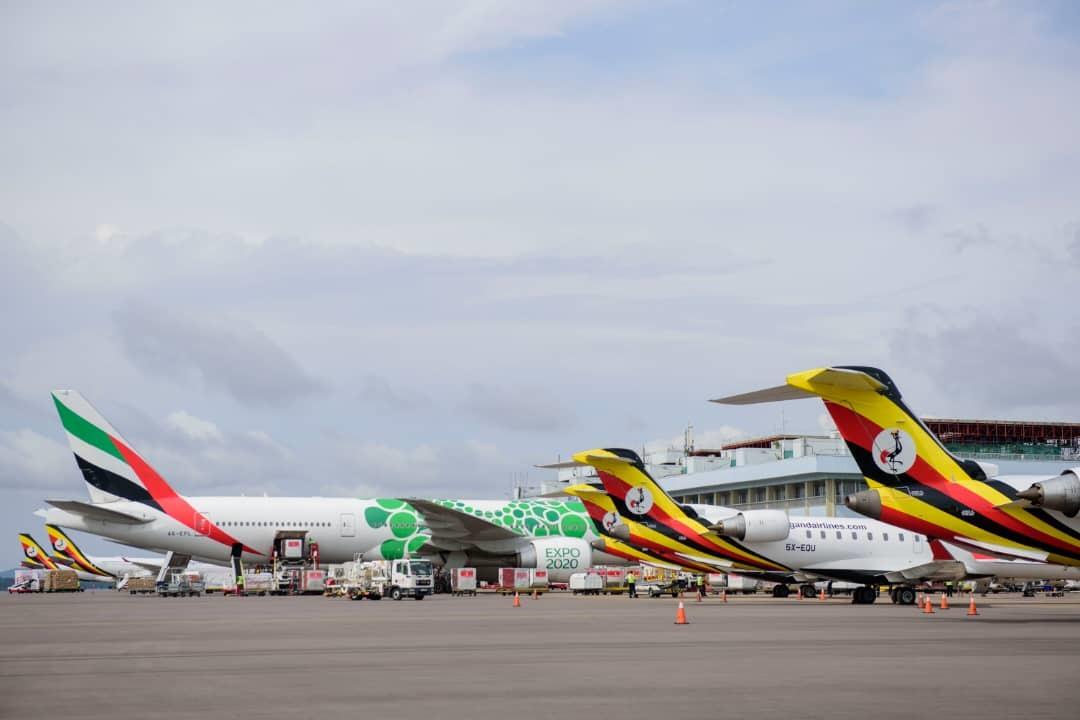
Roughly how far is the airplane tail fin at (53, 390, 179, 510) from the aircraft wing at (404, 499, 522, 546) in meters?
12.0

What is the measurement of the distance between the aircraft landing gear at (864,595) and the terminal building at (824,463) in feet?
131

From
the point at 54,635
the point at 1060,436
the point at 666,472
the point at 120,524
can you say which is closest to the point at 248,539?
the point at 120,524

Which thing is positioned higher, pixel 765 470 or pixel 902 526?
pixel 765 470

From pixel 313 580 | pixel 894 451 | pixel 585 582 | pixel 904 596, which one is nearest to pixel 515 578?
pixel 585 582

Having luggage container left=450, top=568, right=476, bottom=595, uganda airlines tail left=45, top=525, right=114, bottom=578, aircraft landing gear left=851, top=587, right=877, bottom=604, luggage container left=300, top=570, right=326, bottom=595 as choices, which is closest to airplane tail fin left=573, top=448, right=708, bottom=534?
aircraft landing gear left=851, top=587, right=877, bottom=604

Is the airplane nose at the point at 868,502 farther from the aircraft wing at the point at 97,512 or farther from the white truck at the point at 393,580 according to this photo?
the aircraft wing at the point at 97,512

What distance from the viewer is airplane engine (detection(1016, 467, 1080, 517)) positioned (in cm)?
2562

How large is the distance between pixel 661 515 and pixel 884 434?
18836mm

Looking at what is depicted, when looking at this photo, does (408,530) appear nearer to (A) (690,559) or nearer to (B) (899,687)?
(A) (690,559)

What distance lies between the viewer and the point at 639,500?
4731 cm

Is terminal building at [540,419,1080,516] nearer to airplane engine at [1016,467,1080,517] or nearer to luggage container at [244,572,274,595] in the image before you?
luggage container at [244,572,274,595]

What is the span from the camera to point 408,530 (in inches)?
2378

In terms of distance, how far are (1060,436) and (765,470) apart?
24.0 m

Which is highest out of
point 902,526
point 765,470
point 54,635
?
point 765,470
